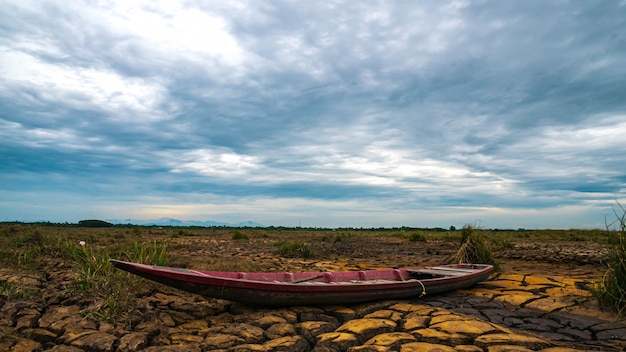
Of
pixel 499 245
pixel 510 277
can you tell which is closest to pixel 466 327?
pixel 510 277

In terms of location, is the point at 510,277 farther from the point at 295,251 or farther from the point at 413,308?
the point at 295,251

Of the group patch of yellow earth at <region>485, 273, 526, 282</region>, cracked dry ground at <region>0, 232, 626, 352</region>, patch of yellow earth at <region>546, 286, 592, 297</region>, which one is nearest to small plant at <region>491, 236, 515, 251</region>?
patch of yellow earth at <region>485, 273, 526, 282</region>

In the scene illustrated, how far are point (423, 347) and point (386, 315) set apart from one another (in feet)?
3.65

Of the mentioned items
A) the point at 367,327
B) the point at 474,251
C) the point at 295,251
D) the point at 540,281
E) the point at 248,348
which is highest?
the point at 474,251

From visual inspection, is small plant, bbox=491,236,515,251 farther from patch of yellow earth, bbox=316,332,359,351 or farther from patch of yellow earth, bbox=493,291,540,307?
patch of yellow earth, bbox=316,332,359,351

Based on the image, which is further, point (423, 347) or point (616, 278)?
point (616, 278)

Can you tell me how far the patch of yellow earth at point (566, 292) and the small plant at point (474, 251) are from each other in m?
1.98

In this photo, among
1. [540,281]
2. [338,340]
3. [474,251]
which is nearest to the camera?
[338,340]

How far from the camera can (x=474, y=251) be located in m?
8.69

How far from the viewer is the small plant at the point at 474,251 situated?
8.54 meters

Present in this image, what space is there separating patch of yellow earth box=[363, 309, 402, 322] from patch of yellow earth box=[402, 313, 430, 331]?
0.12 m

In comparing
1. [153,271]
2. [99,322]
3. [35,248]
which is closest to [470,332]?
[153,271]

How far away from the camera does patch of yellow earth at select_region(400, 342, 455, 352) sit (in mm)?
3633

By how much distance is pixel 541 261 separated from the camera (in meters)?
A: 10.0
